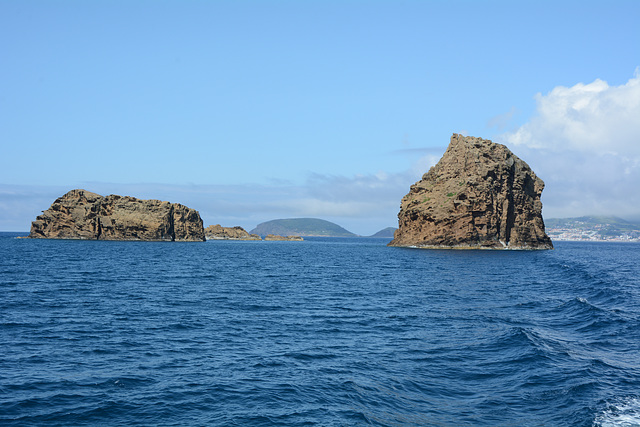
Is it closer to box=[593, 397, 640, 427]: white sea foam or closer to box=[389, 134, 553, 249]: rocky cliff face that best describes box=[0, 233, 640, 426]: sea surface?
box=[593, 397, 640, 427]: white sea foam

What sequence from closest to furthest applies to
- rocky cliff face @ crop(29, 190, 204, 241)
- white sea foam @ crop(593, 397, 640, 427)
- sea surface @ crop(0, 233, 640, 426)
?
white sea foam @ crop(593, 397, 640, 427), sea surface @ crop(0, 233, 640, 426), rocky cliff face @ crop(29, 190, 204, 241)

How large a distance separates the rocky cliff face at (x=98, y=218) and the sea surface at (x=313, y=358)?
471ft

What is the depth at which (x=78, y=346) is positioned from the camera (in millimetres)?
23781

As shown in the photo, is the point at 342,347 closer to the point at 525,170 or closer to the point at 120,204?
the point at 525,170

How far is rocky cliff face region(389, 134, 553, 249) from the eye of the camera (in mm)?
142000

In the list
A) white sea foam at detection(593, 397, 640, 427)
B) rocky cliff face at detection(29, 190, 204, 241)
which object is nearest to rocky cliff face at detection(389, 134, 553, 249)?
rocky cliff face at detection(29, 190, 204, 241)

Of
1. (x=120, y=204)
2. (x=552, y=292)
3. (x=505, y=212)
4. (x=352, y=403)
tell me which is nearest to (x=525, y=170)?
(x=505, y=212)

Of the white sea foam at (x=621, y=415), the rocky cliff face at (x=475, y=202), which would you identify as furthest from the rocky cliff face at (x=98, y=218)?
the white sea foam at (x=621, y=415)

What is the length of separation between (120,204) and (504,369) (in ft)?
592

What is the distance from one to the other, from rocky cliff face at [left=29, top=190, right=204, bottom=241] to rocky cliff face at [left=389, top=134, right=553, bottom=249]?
9979 cm

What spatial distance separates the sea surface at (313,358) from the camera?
16250mm

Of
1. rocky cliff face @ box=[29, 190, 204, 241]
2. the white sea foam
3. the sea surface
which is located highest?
rocky cliff face @ box=[29, 190, 204, 241]

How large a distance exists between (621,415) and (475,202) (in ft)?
427

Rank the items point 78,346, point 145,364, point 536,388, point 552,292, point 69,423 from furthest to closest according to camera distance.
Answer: point 552,292, point 78,346, point 145,364, point 536,388, point 69,423
